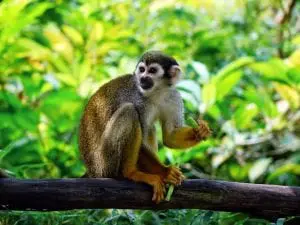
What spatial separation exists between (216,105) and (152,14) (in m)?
2.29

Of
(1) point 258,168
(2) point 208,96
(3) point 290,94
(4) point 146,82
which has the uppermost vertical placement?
(4) point 146,82

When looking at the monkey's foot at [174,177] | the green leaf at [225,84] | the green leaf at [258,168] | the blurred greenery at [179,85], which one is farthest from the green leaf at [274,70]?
the monkey's foot at [174,177]

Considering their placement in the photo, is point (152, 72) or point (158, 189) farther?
point (152, 72)

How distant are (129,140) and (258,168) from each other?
233 cm

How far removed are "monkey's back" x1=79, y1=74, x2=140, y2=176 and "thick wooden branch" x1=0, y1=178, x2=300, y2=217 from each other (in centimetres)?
59

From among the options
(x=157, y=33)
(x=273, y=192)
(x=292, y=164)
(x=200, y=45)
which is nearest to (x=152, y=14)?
(x=157, y=33)

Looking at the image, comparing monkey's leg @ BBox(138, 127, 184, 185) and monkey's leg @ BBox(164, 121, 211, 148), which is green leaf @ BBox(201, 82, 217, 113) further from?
monkey's leg @ BBox(138, 127, 184, 185)

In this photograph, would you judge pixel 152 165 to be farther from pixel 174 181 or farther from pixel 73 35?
pixel 73 35

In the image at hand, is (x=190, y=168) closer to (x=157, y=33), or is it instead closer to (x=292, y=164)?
(x=292, y=164)

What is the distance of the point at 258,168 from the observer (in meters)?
5.02

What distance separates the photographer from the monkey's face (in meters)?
3.41

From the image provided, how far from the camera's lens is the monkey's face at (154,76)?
341 centimetres

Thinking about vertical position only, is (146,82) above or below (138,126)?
above

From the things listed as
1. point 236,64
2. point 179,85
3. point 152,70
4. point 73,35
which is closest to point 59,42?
point 73,35
